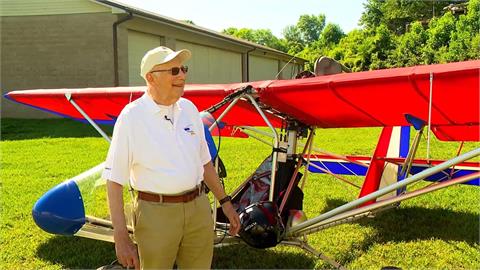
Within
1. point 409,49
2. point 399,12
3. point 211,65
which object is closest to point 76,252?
point 211,65

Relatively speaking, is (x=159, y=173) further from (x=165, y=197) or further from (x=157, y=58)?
(x=157, y=58)

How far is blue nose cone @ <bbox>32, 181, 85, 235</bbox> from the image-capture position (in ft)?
11.2

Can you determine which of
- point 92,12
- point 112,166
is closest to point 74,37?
point 92,12

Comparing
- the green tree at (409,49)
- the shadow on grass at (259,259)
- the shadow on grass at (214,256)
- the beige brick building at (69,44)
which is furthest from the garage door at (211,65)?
the shadow on grass at (259,259)

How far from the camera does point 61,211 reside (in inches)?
135

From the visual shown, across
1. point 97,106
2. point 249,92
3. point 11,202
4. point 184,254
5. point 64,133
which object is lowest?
point 64,133

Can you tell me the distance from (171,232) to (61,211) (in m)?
1.29

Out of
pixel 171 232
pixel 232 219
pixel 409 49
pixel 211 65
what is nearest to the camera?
pixel 171 232

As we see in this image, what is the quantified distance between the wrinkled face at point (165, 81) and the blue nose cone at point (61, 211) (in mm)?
1383

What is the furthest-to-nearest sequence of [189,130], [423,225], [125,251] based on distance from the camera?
1. [423,225]
2. [189,130]
3. [125,251]

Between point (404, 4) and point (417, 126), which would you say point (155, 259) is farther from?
point (404, 4)

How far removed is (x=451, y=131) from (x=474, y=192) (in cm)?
266

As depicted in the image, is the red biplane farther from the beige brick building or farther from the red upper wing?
the beige brick building

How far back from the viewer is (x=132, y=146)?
2475mm
